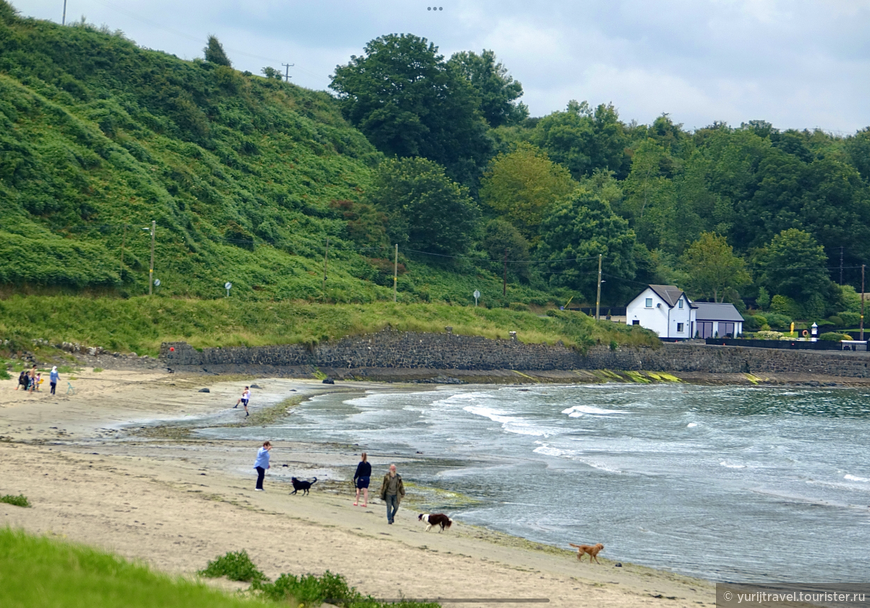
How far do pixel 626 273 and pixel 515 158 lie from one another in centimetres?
2365

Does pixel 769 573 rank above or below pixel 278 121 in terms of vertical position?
below

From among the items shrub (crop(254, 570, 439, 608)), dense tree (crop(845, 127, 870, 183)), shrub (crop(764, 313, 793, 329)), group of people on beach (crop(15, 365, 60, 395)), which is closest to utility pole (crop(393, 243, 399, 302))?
group of people on beach (crop(15, 365, 60, 395))

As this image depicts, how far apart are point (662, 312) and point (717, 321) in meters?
8.49

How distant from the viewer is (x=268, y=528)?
1477 centimetres

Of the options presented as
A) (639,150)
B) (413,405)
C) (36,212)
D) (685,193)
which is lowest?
(413,405)

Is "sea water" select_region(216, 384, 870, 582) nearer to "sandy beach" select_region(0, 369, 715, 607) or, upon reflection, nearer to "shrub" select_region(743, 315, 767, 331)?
"sandy beach" select_region(0, 369, 715, 607)

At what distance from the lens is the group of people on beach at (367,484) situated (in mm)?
17469

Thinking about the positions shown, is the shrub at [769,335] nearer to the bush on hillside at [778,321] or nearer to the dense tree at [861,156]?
the bush on hillside at [778,321]

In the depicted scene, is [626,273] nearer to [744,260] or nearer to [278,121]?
[744,260]

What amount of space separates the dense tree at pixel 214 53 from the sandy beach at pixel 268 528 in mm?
87649

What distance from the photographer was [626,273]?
97.8 metres

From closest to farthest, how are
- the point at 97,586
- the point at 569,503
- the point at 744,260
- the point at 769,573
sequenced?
the point at 97,586
the point at 769,573
the point at 569,503
the point at 744,260

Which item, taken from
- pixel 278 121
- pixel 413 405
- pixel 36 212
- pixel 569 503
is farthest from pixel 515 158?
pixel 569 503

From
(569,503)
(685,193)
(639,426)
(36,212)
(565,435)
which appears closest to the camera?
(569,503)
